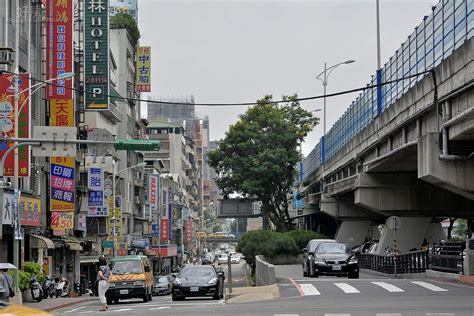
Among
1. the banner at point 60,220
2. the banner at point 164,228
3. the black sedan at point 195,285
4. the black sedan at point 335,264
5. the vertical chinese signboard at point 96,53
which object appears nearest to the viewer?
the black sedan at point 195,285

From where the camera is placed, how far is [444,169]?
3212cm

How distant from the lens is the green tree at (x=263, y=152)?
266 ft

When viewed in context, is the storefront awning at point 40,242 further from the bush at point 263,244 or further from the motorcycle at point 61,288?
the bush at point 263,244

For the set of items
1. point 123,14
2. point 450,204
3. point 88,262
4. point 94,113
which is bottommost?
point 88,262

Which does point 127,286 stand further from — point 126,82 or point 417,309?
point 126,82

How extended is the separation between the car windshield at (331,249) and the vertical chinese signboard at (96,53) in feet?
69.1

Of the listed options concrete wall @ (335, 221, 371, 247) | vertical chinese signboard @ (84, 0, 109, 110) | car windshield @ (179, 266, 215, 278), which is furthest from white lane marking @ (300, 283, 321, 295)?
concrete wall @ (335, 221, 371, 247)

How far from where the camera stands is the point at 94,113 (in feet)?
225

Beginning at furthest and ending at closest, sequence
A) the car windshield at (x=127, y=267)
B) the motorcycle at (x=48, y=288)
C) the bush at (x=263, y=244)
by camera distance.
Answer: the bush at (x=263, y=244) → the motorcycle at (x=48, y=288) → the car windshield at (x=127, y=267)

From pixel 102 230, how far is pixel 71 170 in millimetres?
21547

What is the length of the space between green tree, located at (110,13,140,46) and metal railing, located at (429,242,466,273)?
173 ft

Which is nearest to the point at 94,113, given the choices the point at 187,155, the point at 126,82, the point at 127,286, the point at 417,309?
the point at 126,82

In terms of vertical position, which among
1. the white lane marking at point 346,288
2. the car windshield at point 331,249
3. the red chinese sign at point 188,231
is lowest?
the red chinese sign at point 188,231

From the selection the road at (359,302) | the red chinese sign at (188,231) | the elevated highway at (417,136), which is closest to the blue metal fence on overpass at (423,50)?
the elevated highway at (417,136)
